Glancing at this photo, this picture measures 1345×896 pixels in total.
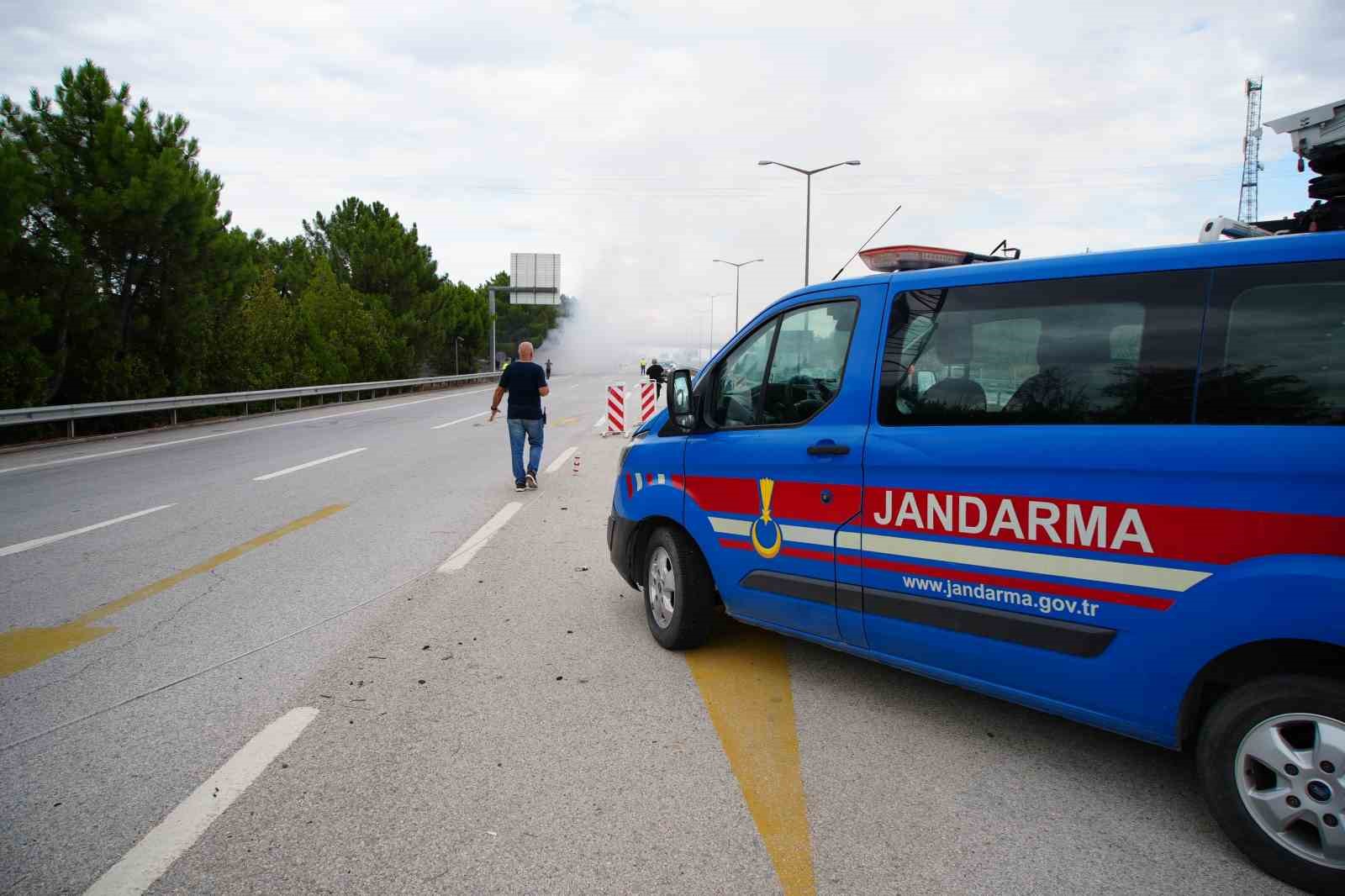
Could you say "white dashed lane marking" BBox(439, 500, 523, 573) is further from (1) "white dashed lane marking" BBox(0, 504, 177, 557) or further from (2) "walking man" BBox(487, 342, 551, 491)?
(1) "white dashed lane marking" BBox(0, 504, 177, 557)

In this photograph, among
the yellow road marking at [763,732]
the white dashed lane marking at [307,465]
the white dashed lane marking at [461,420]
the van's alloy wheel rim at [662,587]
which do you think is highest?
the van's alloy wheel rim at [662,587]

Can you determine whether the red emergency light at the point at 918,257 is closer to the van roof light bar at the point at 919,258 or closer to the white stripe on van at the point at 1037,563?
the van roof light bar at the point at 919,258

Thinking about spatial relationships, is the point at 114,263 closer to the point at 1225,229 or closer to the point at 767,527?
the point at 767,527

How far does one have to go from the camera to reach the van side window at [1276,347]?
2668mm

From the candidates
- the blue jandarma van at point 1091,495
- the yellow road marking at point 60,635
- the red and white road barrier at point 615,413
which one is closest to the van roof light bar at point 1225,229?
the blue jandarma van at point 1091,495

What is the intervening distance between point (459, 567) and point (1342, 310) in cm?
572

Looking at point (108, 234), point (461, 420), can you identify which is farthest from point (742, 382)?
point (108, 234)

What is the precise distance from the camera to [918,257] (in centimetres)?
394

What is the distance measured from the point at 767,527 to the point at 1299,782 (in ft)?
7.46

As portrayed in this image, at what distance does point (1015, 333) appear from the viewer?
3.44m

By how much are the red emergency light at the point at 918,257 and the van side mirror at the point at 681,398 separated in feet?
4.20

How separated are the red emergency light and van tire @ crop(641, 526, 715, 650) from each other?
6.10 feet

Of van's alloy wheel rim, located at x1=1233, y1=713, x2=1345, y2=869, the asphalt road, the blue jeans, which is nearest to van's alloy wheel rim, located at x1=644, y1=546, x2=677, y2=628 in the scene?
the asphalt road

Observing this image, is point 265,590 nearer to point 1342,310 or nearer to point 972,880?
point 972,880
